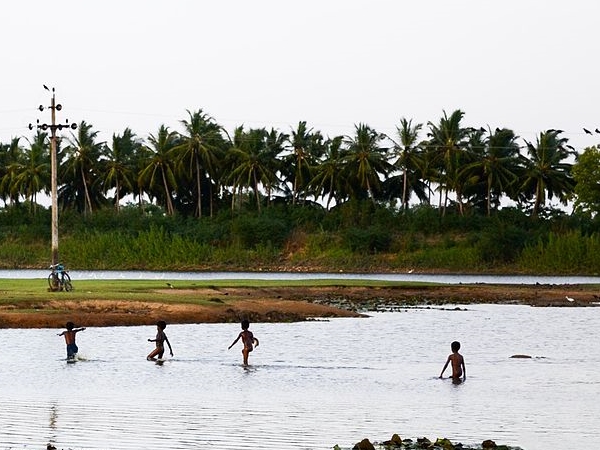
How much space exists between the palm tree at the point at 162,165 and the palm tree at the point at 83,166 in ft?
18.8

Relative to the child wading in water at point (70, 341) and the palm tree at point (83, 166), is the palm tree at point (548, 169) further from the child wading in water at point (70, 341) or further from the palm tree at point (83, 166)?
the child wading in water at point (70, 341)

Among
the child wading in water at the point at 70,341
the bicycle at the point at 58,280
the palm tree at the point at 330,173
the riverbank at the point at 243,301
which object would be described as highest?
the palm tree at the point at 330,173

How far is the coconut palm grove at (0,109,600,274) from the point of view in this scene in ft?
355

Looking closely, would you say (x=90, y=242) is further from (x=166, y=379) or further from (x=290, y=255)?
(x=166, y=379)

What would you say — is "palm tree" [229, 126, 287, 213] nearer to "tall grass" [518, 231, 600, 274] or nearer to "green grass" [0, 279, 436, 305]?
"tall grass" [518, 231, 600, 274]

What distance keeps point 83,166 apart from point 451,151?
113ft

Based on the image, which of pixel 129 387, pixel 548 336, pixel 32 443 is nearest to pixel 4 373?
pixel 129 387

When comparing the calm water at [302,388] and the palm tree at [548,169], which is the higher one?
the palm tree at [548,169]

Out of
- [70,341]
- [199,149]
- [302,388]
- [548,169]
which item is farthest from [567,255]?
[302,388]

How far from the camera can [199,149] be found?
119938 millimetres

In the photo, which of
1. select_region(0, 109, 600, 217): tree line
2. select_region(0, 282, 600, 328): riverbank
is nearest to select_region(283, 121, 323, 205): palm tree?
select_region(0, 109, 600, 217): tree line

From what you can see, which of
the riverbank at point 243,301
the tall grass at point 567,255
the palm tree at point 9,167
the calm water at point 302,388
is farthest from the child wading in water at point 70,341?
the palm tree at point 9,167

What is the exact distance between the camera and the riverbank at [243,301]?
46.8 metres

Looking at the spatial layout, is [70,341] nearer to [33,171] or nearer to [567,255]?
[567,255]
